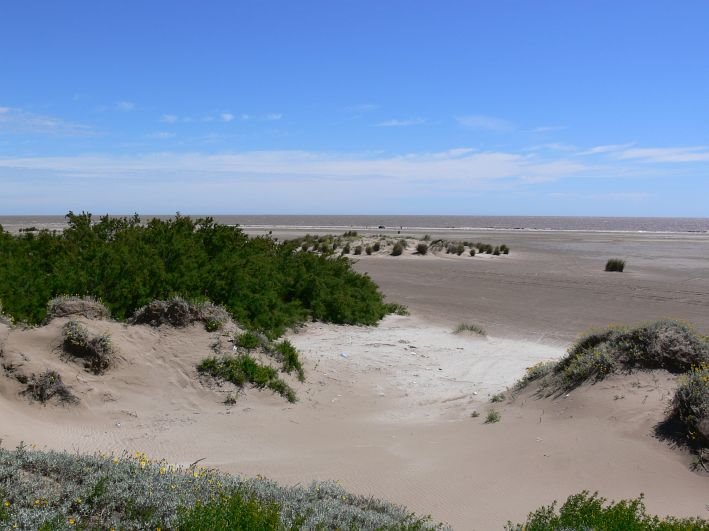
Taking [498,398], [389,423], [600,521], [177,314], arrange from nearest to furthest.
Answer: [600,521] → [389,423] → [498,398] → [177,314]

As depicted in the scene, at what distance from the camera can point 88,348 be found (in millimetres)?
9328

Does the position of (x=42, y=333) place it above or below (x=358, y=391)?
above

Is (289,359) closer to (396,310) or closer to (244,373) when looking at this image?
(244,373)

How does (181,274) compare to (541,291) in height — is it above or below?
above

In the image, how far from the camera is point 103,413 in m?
8.48

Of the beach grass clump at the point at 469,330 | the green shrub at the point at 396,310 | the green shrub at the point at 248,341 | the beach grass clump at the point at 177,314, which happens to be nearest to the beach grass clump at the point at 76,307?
the beach grass clump at the point at 177,314

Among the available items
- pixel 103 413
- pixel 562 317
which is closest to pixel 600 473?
pixel 103 413

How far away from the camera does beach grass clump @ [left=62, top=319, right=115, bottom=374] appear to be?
30.4 feet

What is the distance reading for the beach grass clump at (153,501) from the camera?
4.41m

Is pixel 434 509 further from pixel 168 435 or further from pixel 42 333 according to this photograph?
pixel 42 333

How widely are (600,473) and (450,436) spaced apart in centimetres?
196

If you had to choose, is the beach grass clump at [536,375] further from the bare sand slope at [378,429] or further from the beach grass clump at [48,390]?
the beach grass clump at [48,390]

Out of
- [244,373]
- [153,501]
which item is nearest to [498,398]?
[244,373]

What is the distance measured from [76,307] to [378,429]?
17.3 ft
